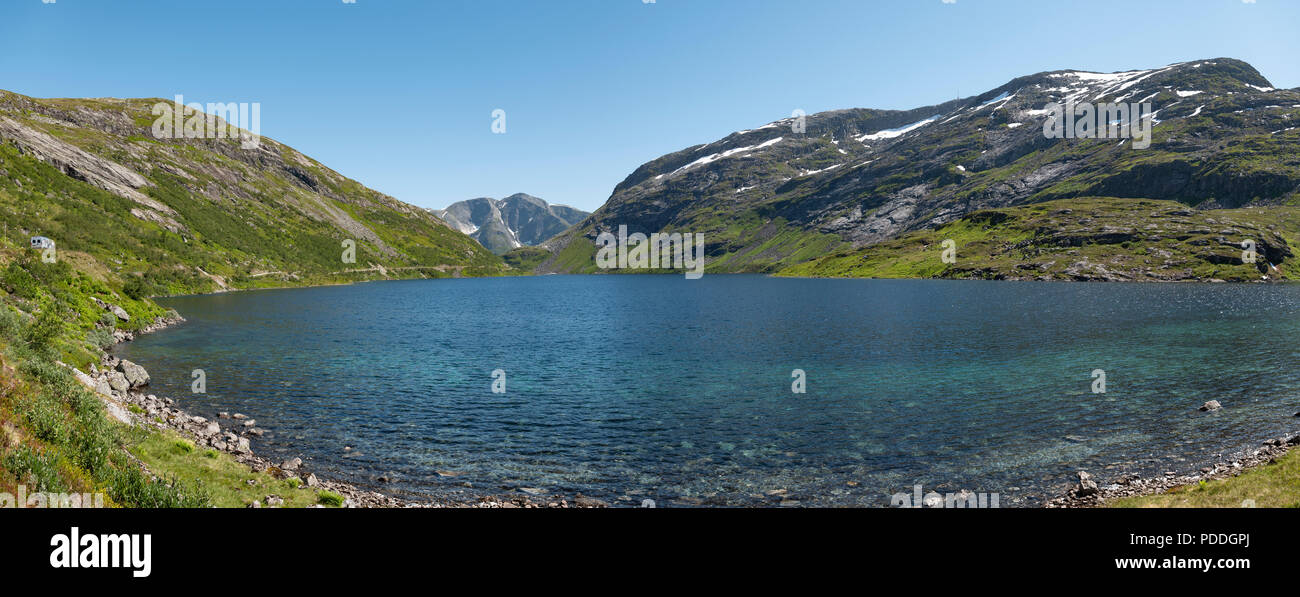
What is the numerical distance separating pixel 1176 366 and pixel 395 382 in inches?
3023

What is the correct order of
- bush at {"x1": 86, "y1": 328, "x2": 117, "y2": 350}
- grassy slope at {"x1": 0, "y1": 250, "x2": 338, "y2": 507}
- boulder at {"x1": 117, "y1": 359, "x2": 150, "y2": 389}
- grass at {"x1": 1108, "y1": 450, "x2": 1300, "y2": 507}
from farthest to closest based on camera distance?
bush at {"x1": 86, "y1": 328, "x2": 117, "y2": 350}, boulder at {"x1": 117, "y1": 359, "x2": 150, "y2": 389}, grass at {"x1": 1108, "y1": 450, "x2": 1300, "y2": 507}, grassy slope at {"x1": 0, "y1": 250, "x2": 338, "y2": 507}

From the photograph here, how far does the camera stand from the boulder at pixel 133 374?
1726 inches

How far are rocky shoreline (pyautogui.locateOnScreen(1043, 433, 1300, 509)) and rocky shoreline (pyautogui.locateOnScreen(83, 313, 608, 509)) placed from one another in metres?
22.4

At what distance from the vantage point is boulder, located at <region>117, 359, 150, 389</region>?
144 ft

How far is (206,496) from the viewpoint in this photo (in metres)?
19.3

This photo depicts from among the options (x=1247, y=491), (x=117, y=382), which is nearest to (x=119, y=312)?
(x=117, y=382)

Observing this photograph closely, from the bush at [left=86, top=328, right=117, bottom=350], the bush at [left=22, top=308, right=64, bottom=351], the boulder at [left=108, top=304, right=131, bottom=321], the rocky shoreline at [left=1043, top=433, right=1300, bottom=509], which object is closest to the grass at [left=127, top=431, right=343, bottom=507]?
the bush at [left=22, top=308, right=64, bottom=351]

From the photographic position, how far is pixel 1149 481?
87.2 feet

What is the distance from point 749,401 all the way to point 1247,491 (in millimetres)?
28678

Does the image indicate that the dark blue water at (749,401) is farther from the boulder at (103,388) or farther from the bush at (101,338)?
the boulder at (103,388)

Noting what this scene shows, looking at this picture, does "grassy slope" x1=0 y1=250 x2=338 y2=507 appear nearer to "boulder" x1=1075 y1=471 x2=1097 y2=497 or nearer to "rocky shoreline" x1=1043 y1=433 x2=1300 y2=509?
"rocky shoreline" x1=1043 y1=433 x2=1300 y2=509

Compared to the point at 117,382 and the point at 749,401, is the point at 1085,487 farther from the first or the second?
the point at 117,382
